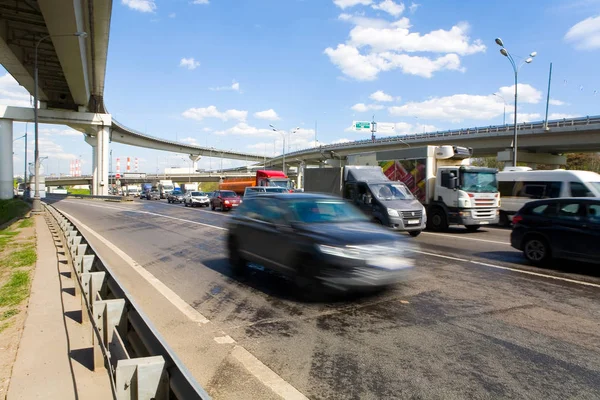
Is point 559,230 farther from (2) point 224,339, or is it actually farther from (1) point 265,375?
(1) point 265,375

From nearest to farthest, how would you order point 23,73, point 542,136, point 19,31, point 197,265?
1. point 197,265
2. point 19,31
3. point 23,73
4. point 542,136

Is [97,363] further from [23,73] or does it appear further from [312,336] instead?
[23,73]

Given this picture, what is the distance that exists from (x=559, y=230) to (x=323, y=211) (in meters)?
5.40

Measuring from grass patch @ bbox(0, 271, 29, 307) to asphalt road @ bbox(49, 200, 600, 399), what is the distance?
227 cm

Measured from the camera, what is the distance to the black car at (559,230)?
8.39m

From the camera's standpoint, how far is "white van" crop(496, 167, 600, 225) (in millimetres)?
16266

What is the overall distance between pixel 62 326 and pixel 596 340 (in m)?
6.36

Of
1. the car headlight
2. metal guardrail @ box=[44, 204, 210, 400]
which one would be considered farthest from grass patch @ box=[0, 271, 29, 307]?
the car headlight

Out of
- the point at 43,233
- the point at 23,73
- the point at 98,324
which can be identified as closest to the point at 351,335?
the point at 98,324

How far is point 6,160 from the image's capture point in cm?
4109

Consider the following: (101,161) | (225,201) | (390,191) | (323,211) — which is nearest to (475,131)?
(225,201)

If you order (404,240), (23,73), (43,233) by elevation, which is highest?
(23,73)

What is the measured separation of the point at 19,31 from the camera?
2572 cm

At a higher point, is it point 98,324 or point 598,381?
point 98,324
